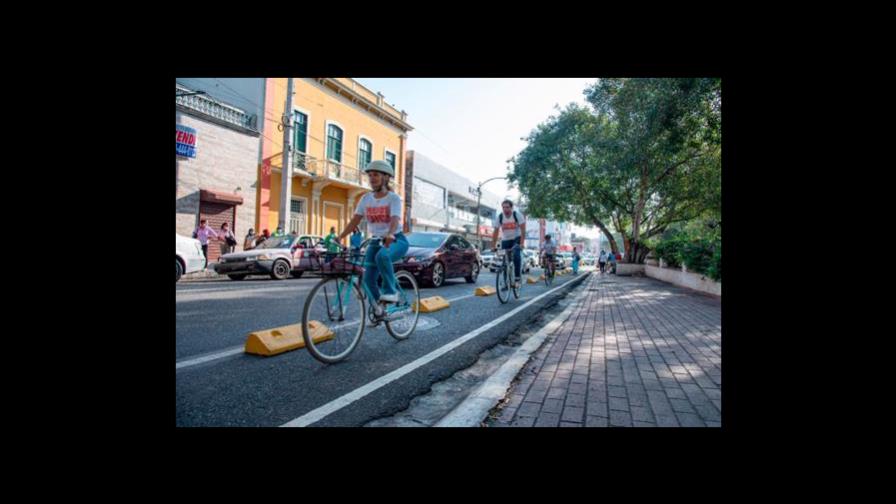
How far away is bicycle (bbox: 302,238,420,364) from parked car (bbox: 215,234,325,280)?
6538 millimetres

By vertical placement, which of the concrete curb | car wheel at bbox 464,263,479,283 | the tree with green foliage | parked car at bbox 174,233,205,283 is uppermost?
the tree with green foliage

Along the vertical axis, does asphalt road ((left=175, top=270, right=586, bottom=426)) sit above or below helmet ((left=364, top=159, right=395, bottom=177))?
below

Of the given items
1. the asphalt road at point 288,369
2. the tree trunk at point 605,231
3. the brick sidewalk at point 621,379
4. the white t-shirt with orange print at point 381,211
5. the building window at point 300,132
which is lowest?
the asphalt road at point 288,369

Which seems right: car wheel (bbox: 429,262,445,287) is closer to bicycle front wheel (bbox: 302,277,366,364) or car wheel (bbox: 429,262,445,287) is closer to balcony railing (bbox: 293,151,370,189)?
bicycle front wheel (bbox: 302,277,366,364)

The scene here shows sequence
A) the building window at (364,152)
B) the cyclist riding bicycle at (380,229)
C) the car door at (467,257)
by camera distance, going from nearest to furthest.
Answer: the cyclist riding bicycle at (380,229), the car door at (467,257), the building window at (364,152)

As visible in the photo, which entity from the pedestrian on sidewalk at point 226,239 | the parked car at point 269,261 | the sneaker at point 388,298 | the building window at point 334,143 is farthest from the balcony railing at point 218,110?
the sneaker at point 388,298

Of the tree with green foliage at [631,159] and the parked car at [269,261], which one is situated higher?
the tree with green foliage at [631,159]

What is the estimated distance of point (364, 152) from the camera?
79.3 ft

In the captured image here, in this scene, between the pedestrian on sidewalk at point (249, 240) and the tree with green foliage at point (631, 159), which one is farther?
the pedestrian on sidewalk at point (249, 240)

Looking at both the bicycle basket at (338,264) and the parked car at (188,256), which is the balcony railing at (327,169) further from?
the bicycle basket at (338,264)

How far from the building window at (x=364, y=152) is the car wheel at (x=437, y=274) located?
595 inches

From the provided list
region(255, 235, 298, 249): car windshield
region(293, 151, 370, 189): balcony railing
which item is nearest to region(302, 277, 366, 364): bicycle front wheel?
region(255, 235, 298, 249): car windshield

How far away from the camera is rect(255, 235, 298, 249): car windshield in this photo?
38.8 feet

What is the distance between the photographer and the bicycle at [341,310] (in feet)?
11.1
